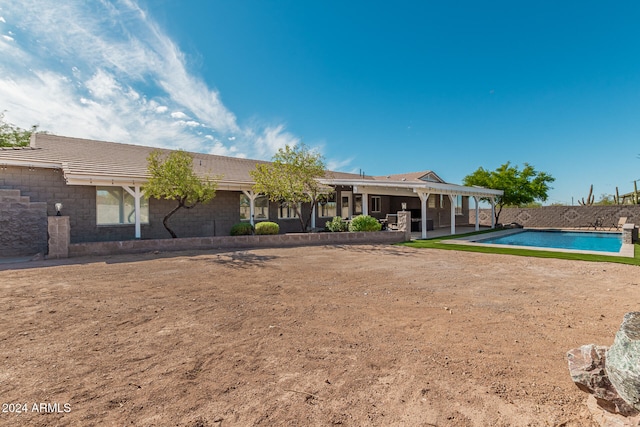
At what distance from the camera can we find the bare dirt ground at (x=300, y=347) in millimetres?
2285

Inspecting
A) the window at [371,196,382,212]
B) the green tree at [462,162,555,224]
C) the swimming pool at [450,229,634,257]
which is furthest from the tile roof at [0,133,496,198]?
the green tree at [462,162,555,224]

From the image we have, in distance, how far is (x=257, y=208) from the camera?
632 inches

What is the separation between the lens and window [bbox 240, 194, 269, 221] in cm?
1540

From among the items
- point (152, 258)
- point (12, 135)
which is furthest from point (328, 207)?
point (12, 135)

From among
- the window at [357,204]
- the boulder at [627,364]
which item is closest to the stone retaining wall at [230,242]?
the window at [357,204]

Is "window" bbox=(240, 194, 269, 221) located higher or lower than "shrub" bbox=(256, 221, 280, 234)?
higher

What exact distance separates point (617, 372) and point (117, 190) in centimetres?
1509

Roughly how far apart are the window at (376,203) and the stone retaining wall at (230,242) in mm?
6880

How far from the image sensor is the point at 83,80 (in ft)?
45.0

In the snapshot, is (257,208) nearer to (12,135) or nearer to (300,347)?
(300,347)

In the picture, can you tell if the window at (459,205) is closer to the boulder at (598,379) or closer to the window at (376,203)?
the window at (376,203)

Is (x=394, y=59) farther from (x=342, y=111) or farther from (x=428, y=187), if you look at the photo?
(x=428, y=187)

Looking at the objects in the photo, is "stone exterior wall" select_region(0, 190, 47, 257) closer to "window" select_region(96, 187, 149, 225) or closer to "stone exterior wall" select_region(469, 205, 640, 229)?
"window" select_region(96, 187, 149, 225)

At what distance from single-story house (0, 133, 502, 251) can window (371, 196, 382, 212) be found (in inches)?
111
